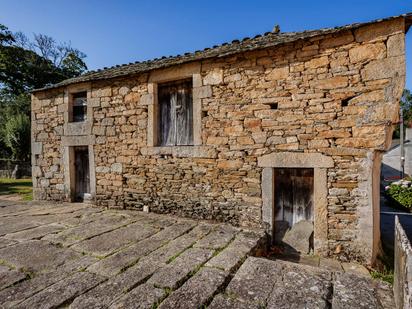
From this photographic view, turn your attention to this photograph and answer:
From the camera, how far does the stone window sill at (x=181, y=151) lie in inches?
203

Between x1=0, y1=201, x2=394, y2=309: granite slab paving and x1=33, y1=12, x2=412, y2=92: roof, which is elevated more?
x1=33, y1=12, x2=412, y2=92: roof

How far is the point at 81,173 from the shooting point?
23.2 feet

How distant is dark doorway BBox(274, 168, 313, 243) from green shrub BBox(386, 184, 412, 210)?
24.0 ft

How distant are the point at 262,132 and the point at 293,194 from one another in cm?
137

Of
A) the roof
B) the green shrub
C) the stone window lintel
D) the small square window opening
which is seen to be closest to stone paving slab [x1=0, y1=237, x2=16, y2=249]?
the stone window lintel

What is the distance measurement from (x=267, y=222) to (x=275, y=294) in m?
2.24

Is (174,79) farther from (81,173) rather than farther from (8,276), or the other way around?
(8,276)

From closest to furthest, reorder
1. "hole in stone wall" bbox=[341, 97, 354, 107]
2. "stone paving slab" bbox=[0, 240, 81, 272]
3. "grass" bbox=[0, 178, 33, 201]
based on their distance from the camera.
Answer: "stone paving slab" bbox=[0, 240, 81, 272]
"hole in stone wall" bbox=[341, 97, 354, 107]
"grass" bbox=[0, 178, 33, 201]

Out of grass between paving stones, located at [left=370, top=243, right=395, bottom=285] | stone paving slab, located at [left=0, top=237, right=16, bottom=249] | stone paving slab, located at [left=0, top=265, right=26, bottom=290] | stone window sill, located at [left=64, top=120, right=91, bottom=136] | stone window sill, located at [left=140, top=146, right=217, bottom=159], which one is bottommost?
grass between paving stones, located at [left=370, top=243, right=395, bottom=285]

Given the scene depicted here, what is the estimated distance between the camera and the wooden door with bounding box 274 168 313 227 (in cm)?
456

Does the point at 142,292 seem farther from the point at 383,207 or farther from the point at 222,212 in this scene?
the point at 383,207

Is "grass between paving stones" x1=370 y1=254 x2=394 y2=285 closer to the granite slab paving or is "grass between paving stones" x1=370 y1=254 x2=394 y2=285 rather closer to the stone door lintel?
the granite slab paving

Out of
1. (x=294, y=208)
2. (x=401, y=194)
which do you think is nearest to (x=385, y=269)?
(x=294, y=208)

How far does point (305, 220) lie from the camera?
4.59 meters
